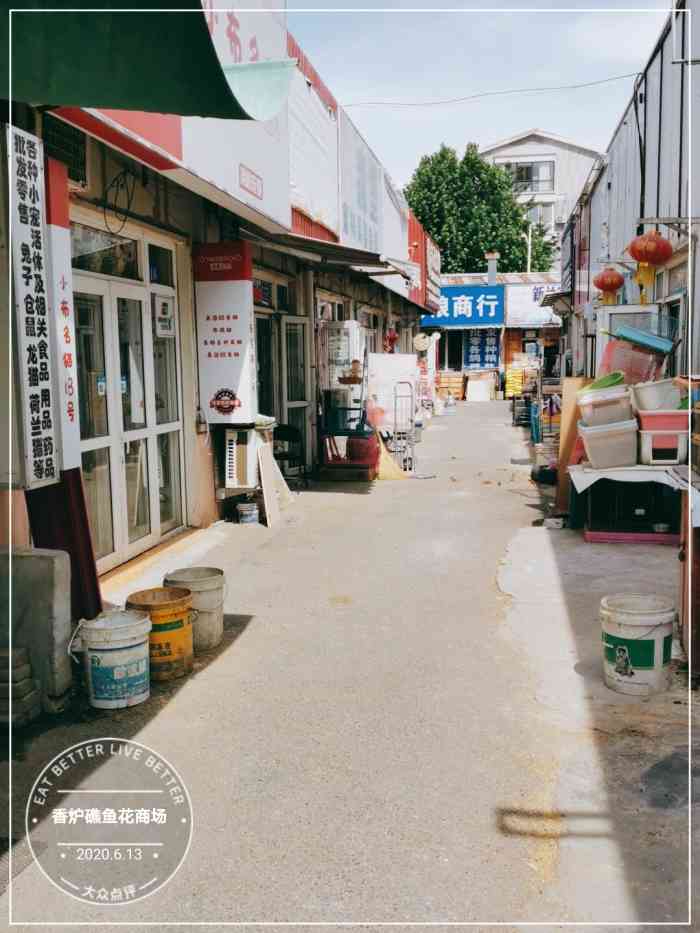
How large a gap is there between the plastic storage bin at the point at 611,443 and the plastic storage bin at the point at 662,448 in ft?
0.29

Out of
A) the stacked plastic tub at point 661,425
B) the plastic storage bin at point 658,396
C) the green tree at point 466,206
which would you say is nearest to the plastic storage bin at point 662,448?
the stacked plastic tub at point 661,425

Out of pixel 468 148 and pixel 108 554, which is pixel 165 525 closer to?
pixel 108 554

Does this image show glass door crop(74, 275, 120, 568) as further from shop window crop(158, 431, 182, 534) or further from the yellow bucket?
the yellow bucket

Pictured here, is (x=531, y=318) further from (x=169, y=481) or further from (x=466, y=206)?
(x=169, y=481)

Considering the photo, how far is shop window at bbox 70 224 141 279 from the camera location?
675cm

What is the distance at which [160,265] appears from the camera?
849cm

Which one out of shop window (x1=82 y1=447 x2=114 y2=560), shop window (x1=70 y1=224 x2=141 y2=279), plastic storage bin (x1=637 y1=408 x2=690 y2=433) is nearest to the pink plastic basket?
plastic storage bin (x1=637 y1=408 x2=690 y2=433)

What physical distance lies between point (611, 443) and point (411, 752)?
4.84m

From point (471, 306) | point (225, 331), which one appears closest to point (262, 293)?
point (225, 331)

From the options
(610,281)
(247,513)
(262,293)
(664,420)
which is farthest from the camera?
(610,281)

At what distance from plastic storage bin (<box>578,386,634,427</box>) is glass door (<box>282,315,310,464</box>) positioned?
534 centimetres

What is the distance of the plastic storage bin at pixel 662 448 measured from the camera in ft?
26.7

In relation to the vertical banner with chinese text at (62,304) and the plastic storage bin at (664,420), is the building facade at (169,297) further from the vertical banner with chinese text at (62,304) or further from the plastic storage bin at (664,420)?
the plastic storage bin at (664,420)

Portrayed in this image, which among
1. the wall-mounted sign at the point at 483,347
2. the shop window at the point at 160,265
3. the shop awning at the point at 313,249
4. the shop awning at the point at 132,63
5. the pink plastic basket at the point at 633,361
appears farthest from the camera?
the wall-mounted sign at the point at 483,347
